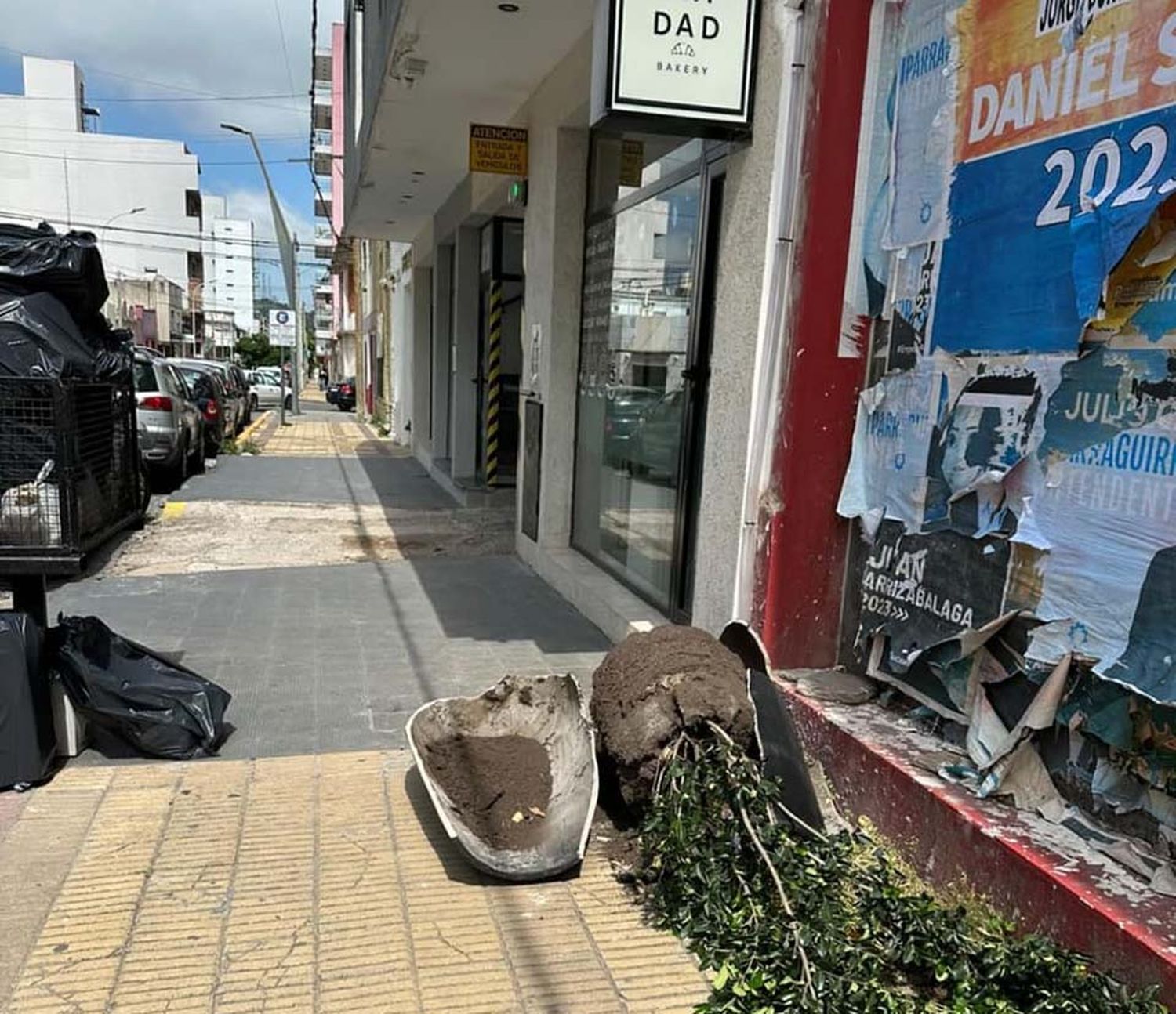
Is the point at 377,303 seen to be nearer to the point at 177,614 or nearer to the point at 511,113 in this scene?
the point at 511,113

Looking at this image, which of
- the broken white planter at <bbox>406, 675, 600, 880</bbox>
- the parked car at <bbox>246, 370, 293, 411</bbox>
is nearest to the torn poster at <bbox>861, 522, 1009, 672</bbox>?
the broken white planter at <bbox>406, 675, 600, 880</bbox>

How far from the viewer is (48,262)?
6.80 meters

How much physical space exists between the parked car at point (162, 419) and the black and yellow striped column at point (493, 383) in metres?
4.27

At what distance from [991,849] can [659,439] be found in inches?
127

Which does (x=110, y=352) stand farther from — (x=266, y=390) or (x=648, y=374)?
(x=266, y=390)

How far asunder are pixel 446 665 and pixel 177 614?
2141 millimetres

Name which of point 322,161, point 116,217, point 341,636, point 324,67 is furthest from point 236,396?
point 116,217

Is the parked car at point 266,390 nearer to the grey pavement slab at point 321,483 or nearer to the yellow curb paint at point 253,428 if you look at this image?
the yellow curb paint at point 253,428

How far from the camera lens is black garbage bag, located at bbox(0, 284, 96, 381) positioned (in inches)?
254

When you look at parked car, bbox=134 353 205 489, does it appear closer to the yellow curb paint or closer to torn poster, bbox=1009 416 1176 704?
the yellow curb paint

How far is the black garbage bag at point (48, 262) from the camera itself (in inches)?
266

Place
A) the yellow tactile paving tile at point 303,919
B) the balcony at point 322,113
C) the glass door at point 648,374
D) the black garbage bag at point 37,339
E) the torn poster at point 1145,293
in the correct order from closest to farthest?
the torn poster at point 1145,293 → the yellow tactile paving tile at point 303,919 → the glass door at point 648,374 → the black garbage bag at point 37,339 → the balcony at point 322,113

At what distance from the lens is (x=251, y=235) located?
352 feet

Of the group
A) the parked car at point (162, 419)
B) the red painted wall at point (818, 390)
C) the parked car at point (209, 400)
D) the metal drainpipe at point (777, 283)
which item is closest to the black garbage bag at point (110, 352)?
the parked car at point (162, 419)
